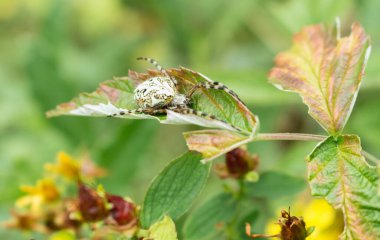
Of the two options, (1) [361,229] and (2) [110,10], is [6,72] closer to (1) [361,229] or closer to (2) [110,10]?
(2) [110,10]

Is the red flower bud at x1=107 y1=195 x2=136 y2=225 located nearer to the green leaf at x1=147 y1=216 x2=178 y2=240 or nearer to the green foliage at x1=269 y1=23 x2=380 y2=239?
the green leaf at x1=147 y1=216 x2=178 y2=240

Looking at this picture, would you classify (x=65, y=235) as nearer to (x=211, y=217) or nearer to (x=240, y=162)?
(x=211, y=217)

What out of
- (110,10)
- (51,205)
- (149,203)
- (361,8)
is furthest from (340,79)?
(110,10)

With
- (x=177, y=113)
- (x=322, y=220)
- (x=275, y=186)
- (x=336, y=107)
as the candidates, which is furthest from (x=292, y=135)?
(x=322, y=220)

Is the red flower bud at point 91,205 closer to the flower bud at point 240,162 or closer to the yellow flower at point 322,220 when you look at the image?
the flower bud at point 240,162

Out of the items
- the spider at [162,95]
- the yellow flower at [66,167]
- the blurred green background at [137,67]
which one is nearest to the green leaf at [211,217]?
the spider at [162,95]
